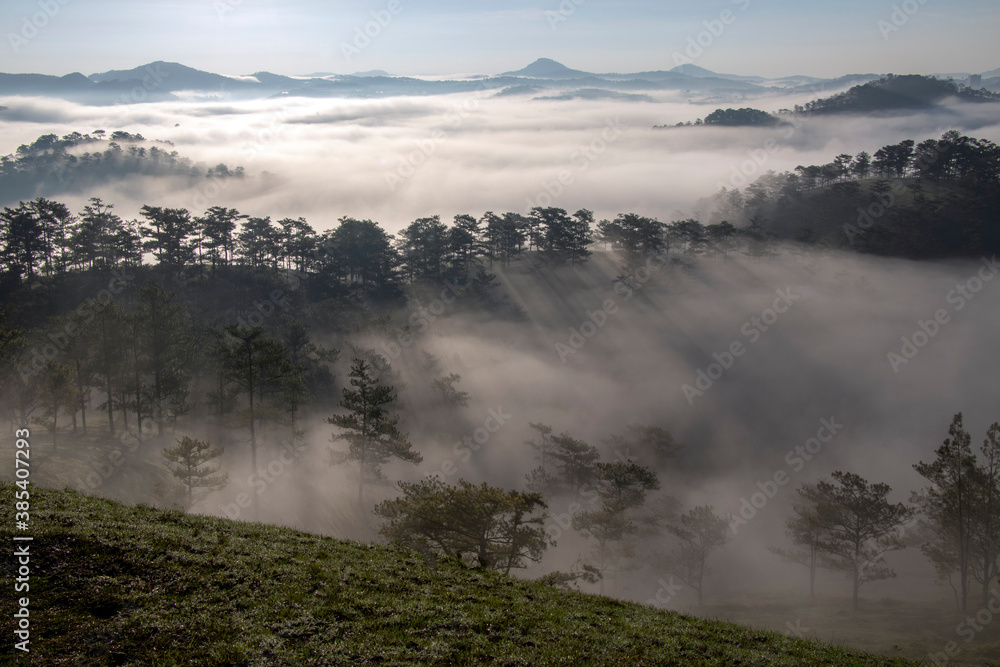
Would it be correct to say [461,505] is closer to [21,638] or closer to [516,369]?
[21,638]

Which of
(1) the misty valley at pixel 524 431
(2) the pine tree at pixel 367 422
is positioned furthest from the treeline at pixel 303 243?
(2) the pine tree at pixel 367 422

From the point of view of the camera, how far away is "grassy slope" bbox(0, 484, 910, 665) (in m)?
14.1

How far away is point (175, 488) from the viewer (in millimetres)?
47844

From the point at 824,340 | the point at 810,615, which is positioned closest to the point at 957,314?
the point at 824,340

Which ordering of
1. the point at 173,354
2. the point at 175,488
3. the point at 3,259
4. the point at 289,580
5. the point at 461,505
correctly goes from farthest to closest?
the point at 3,259 → the point at 173,354 → the point at 175,488 → the point at 461,505 → the point at 289,580

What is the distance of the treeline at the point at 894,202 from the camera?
152 metres

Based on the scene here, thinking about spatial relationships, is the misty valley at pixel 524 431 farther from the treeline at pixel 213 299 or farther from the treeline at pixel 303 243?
the treeline at pixel 303 243

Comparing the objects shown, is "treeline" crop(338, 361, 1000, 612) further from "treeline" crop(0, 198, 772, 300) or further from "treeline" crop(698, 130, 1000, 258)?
Answer: "treeline" crop(698, 130, 1000, 258)

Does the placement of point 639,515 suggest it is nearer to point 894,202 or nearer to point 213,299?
point 213,299

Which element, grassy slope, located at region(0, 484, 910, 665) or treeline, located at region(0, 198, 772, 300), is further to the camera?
treeline, located at region(0, 198, 772, 300)

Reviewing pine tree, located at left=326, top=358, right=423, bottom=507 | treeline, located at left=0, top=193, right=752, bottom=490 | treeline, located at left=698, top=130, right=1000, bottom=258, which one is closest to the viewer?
pine tree, located at left=326, top=358, right=423, bottom=507

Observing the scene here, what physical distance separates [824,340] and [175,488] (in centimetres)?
11972

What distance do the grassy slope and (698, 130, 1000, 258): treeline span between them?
472 ft

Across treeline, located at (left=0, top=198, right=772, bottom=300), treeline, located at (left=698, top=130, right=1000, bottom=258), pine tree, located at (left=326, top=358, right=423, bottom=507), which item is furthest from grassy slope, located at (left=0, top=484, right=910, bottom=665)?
treeline, located at (left=698, top=130, right=1000, bottom=258)
